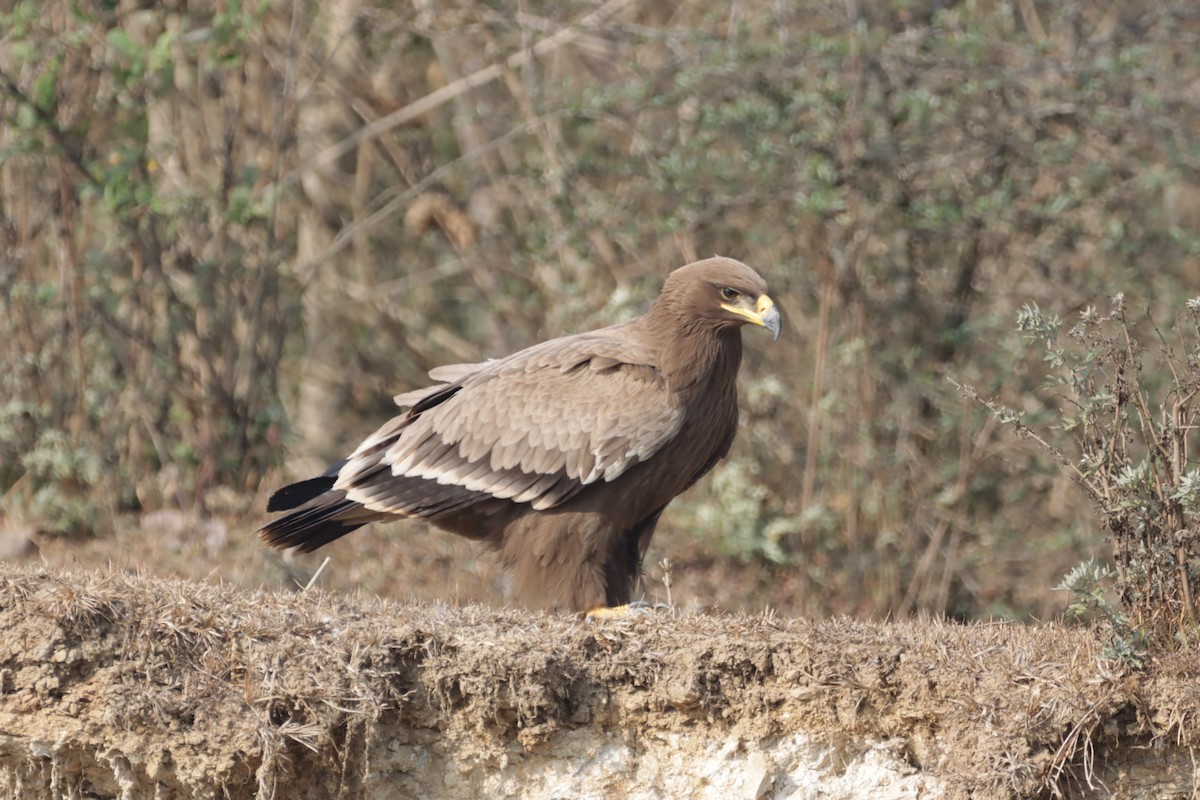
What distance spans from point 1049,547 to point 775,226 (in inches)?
98.6

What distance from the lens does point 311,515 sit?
6.38 m

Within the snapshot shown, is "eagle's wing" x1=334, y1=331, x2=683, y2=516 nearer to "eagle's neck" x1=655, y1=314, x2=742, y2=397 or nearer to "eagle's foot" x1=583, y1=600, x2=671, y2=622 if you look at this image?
"eagle's neck" x1=655, y1=314, x2=742, y2=397

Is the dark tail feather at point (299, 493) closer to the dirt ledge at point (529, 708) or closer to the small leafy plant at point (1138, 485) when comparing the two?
the dirt ledge at point (529, 708)

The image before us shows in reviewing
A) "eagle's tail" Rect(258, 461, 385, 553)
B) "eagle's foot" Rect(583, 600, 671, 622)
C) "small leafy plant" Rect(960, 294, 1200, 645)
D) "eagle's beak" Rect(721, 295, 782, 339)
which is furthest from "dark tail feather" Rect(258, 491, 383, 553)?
"small leafy plant" Rect(960, 294, 1200, 645)

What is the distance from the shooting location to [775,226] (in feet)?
30.9

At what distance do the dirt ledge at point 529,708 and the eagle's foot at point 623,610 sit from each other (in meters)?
0.33

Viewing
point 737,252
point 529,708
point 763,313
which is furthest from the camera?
point 737,252

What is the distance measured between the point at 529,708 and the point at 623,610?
119cm

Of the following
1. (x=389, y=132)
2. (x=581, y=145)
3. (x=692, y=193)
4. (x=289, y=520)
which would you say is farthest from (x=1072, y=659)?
(x=389, y=132)

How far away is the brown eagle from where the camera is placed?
607 cm

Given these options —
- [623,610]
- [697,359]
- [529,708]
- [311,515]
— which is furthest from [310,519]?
[529,708]

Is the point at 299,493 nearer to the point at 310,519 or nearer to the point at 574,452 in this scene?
the point at 310,519

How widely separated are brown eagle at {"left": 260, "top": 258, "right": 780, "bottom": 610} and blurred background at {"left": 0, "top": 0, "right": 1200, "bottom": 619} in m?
1.82

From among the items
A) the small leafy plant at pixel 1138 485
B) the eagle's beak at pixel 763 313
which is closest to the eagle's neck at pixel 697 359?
the eagle's beak at pixel 763 313
